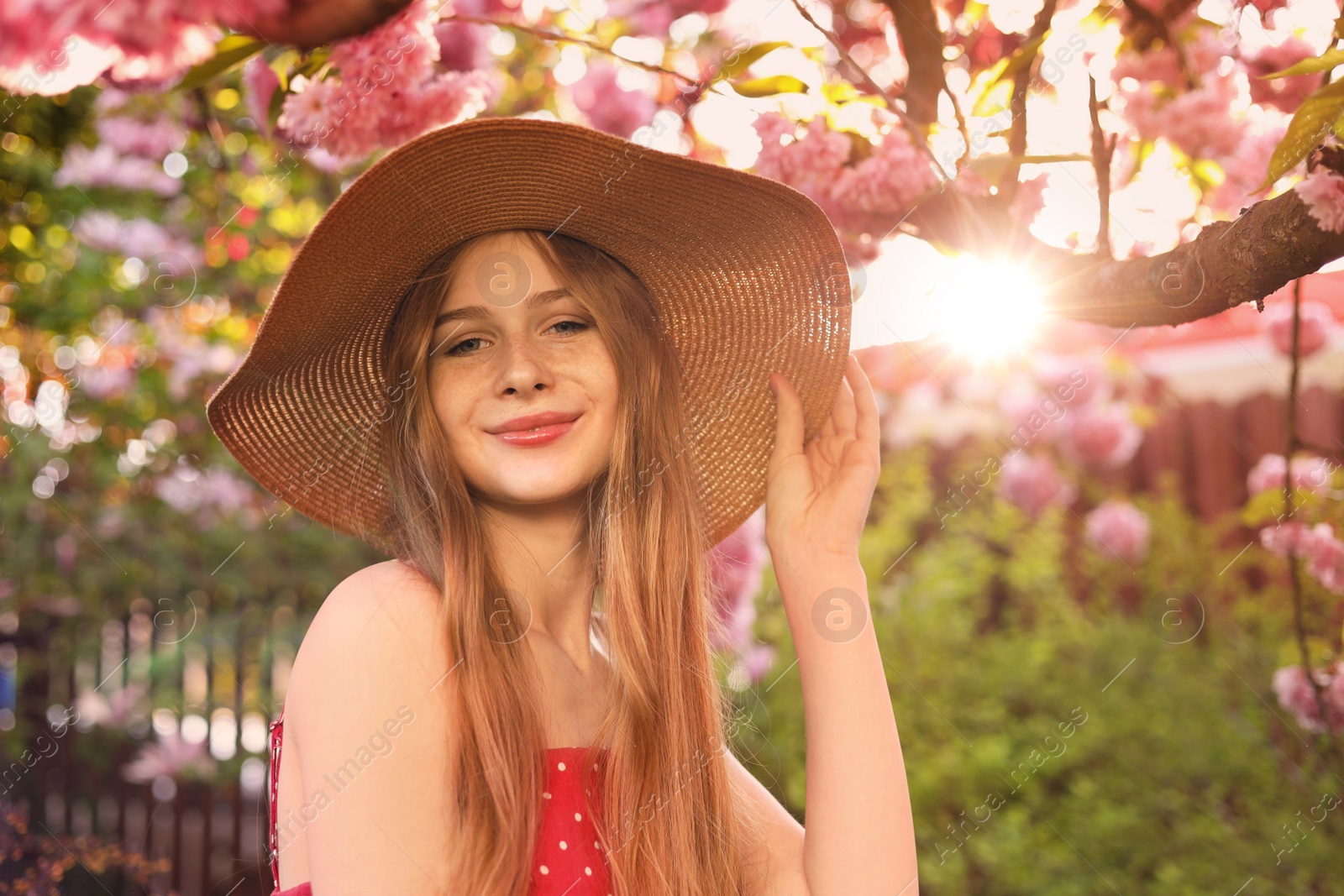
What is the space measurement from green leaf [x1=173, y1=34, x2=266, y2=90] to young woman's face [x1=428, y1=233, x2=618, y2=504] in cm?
37

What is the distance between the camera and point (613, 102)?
2.16 metres

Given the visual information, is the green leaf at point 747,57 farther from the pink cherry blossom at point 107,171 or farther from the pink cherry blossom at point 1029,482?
the pink cherry blossom at point 1029,482

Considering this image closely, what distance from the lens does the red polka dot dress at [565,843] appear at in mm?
1323

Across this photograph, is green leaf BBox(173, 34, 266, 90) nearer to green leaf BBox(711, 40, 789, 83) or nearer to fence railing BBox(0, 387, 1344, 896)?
green leaf BBox(711, 40, 789, 83)

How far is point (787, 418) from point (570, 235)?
438 mm

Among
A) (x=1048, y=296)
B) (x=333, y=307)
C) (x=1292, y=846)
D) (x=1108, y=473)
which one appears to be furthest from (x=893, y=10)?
(x=1108, y=473)

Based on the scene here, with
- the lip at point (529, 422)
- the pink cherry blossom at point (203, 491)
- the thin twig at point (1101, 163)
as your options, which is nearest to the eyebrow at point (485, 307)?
the lip at point (529, 422)

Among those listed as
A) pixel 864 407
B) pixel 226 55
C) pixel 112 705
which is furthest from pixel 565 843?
pixel 112 705

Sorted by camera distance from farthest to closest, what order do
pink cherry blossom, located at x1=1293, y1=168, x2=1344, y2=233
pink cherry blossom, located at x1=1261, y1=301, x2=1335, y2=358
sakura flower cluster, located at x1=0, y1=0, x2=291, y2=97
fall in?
1. pink cherry blossom, located at x1=1261, y1=301, x2=1335, y2=358
2. pink cherry blossom, located at x1=1293, y1=168, x2=1344, y2=233
3. sakura flower cluster, located at x1=0, y1=0, x2=291, y2=97

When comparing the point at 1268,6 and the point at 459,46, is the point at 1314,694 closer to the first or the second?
the point at 1268,6

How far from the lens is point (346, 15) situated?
0.73 m

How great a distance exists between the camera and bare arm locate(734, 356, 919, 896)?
1446 millimetres

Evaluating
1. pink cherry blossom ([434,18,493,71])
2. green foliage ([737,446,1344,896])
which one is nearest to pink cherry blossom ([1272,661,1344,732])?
green foliage ([737,446,1344,896])

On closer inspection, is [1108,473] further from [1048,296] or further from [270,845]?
[270,845]
